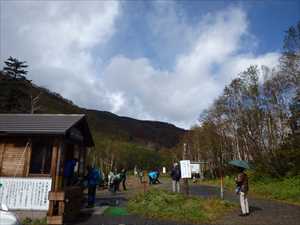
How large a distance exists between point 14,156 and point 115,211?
500 cm

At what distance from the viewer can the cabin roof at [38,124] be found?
1148 centimetres

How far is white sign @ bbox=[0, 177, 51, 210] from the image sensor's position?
11281mm

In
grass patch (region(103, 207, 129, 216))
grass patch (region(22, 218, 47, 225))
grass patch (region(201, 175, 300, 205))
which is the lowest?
grass patch (region(22, 218, 47, 225))

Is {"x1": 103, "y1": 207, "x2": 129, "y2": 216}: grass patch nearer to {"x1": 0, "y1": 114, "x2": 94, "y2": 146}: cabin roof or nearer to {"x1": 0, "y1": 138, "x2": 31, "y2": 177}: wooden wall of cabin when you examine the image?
{"x1": 0, "y1": 138, "x2": 31, "y2": 177}: wooden wall of cabin

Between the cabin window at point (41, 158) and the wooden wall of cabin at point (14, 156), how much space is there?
0.79ft

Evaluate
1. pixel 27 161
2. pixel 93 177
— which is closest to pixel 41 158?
pixel 27 161

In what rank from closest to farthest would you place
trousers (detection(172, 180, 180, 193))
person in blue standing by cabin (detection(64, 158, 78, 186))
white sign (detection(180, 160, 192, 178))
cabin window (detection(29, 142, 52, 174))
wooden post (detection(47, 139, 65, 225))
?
wooden post (detection(47, 139, 65, 225)) → cabin window (detection(29, 142, 52, 174)) → person in blue standing by cabin (detection(64, 158, 78, 186)) → white sign (detection(180, 160, 192, 178)) → trousers (detection(172, 180, 180, 193))

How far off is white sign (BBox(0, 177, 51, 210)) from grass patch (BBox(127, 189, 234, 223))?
12.8ft

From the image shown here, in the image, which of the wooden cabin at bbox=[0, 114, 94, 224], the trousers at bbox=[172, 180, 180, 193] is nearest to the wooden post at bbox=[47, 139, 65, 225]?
the wooden cabin at bbox=[0, 114, 94, 224]

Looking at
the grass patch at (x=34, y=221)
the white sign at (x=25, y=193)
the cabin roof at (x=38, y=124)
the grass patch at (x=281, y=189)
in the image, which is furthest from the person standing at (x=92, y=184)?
the grass patch at (x=281, y=189)

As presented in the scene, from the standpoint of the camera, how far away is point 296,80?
21.2m

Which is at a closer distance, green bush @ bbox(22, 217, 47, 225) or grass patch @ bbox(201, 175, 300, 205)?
green bush @ bbox(22, 217, 47, 225)

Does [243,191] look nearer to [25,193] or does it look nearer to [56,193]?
[56,193]

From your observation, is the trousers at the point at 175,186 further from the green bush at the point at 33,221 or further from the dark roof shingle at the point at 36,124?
the green bush at the point at 33,221
